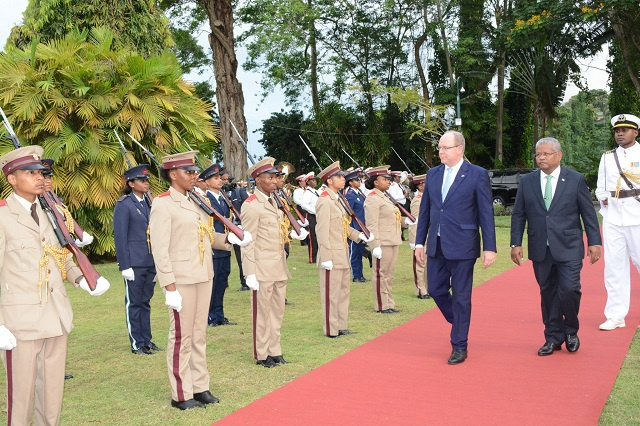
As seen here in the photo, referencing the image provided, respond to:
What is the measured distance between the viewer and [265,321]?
22.8 feet

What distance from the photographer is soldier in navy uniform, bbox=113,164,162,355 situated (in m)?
7.73

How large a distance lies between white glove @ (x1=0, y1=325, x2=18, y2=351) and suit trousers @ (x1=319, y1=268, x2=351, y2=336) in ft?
13.7

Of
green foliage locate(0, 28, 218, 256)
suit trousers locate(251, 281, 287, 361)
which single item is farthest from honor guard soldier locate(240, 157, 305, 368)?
green foliage locate(0, 28, 218, 256)

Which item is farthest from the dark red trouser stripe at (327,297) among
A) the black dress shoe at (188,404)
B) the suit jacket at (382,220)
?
the black dress shoe at (188,404)

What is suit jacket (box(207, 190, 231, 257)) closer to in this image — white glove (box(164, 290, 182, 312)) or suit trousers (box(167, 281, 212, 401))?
suit trousers (box(167, 281, 212, 401))

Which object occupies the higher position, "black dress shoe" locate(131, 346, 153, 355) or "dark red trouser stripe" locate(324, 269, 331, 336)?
"dark red trouser stripe" locate(324, 269, 331, 336)

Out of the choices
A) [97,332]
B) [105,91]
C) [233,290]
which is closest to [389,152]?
[105,91]

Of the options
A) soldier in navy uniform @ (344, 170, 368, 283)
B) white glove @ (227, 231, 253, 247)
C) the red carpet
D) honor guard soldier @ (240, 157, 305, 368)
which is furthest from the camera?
soldier in navy uniform @ (344, 170, 368, 283)

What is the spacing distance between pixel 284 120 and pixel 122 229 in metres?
32.8

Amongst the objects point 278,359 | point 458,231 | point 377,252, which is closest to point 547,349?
point 458,231

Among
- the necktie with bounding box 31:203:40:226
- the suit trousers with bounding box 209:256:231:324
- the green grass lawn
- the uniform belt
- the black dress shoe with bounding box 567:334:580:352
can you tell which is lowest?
the green grass lawn

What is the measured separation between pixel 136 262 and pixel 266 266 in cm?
163

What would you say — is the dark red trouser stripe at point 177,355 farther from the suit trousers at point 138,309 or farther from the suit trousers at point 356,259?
the suit trousers at point 356,259

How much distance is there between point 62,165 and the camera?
1543cm
